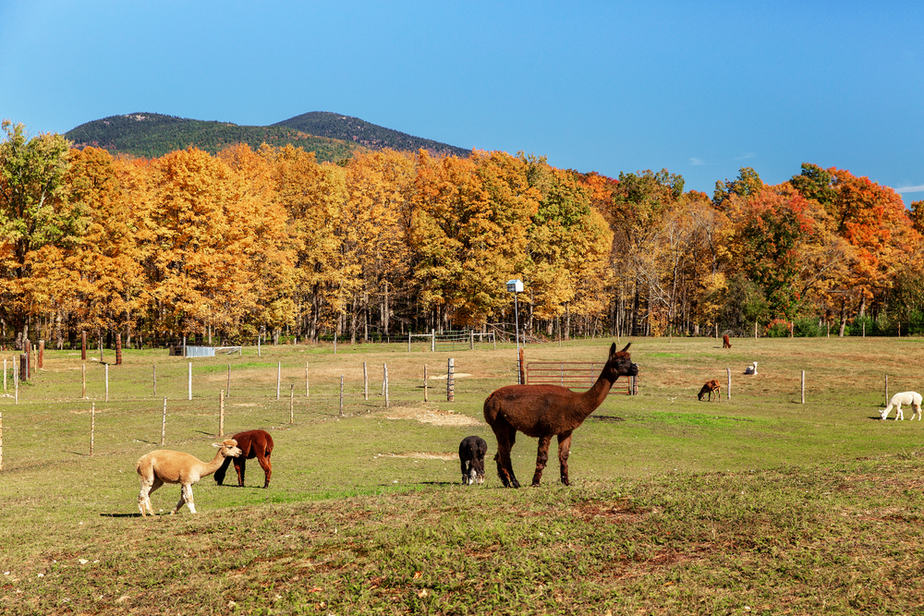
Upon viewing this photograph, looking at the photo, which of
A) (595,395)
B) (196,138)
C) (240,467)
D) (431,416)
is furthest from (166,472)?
(196,138)

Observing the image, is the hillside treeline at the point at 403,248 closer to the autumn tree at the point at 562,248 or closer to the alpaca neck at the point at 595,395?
the autumn tree at the point at 562,248

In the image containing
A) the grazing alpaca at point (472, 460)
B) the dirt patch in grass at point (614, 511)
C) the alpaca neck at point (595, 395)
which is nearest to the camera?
the dirt patch in grass at point (614, 511)

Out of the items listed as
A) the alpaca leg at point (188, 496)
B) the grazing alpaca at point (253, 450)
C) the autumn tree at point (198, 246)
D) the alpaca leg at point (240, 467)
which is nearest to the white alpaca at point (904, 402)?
the grazing alpaca at point (253, 450)

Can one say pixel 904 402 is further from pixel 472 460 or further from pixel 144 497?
pixel 144 497

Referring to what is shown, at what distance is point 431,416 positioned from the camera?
93.9ft

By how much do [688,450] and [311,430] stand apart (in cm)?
1256

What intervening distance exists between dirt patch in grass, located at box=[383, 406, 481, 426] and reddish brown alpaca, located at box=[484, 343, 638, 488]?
47.7 ft

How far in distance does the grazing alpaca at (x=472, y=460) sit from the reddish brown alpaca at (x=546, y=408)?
7.42 feet

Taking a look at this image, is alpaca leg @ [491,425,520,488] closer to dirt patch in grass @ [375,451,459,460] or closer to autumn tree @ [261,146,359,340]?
dirt patch in grass @ [375,451,459,460]

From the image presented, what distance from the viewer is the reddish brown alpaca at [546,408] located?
11992 mm

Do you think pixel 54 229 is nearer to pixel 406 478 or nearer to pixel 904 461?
pixel 406 478

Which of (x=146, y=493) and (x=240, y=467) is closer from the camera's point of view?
(x=146, y=493)

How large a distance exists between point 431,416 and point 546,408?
16816 millimetres

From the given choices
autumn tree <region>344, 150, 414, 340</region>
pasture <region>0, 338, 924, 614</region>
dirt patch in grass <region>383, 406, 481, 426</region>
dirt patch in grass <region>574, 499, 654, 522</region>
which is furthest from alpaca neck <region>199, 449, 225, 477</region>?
autumn tree <region>344, 150, 414, 340</region>
